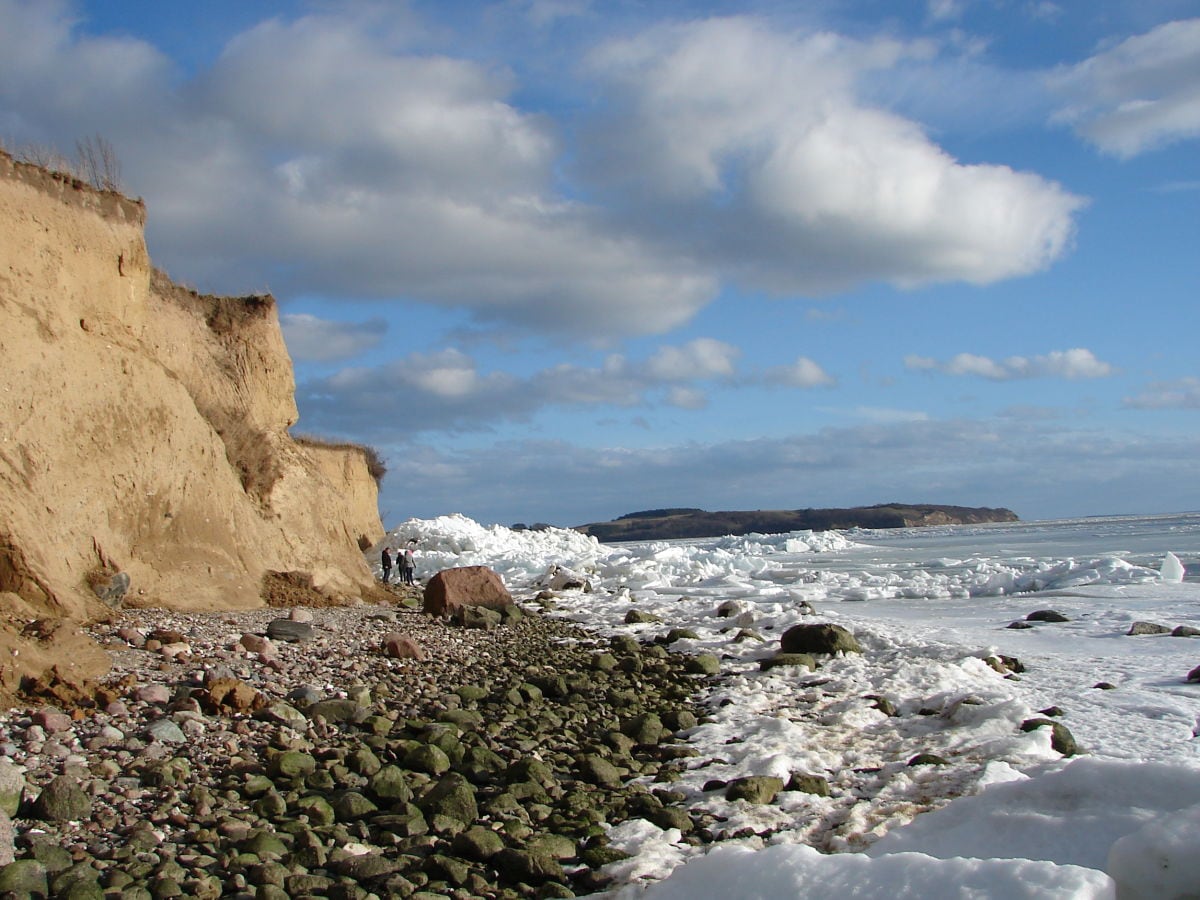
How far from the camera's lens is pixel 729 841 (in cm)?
551

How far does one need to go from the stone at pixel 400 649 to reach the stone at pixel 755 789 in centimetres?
480

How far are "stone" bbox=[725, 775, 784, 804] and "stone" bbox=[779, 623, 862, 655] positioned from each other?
4397 millimetres

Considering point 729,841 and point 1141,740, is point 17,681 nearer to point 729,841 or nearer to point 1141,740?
point 729,841

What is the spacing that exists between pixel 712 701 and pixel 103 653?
537 cm

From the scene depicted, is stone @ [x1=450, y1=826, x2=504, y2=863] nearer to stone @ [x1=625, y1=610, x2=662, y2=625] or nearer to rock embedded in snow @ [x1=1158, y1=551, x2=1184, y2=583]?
stone @ [x1=625, y1=610, x2=662, y2=625]

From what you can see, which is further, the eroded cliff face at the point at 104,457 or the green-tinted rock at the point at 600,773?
the eroded cliff face at the point at 104,457

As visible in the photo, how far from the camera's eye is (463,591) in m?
15.0

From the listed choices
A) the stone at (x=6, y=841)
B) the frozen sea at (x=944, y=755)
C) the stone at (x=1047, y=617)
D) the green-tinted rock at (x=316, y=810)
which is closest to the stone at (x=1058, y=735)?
the frozen sea at (x=944, y=755)

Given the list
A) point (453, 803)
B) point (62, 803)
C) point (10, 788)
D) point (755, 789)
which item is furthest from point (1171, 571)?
point (10, 788)

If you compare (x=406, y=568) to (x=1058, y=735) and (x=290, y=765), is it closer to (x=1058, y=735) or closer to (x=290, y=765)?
(x=290, y=765)

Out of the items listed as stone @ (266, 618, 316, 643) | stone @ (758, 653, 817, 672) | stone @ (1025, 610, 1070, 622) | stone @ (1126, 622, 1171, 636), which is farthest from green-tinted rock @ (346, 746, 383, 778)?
stone @ (1025, 610, 1070, 622)

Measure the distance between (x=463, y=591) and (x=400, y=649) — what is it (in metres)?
4.81

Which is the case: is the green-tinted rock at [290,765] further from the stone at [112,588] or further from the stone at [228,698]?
the stone at [112,588]

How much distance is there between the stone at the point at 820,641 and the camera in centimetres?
1058
